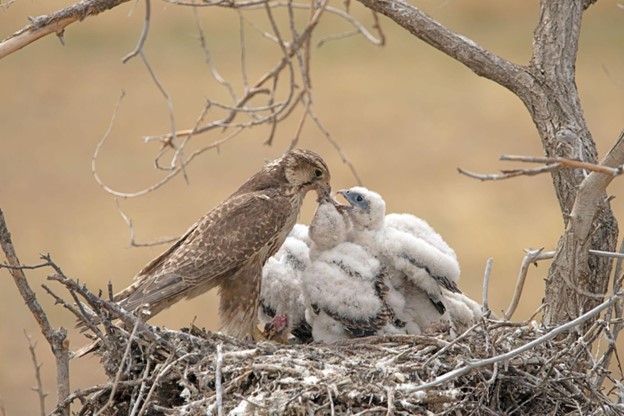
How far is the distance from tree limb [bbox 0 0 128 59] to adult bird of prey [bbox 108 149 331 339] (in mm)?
1367

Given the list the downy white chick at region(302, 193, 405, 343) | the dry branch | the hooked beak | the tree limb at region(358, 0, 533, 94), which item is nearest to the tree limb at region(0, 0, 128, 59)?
the dry branch

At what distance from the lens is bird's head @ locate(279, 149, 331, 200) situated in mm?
6242

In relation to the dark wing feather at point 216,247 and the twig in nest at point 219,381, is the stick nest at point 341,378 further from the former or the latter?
the dark wing feather at point 216,247

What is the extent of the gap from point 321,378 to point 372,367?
0.21 metres

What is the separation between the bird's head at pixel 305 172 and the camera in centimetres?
624

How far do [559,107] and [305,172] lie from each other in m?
1.50

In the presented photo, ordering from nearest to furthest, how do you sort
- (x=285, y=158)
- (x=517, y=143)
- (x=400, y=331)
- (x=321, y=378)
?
(x=321, y=378) < (x=400, y=331) < (x=285, y=158) < (x=517, y=143)

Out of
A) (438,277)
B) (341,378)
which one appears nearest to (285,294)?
(438,277)

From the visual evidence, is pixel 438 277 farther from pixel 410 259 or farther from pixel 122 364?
pixel 122 364

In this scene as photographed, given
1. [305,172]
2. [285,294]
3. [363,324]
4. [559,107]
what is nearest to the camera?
[559,107]

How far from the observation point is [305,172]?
625 cm

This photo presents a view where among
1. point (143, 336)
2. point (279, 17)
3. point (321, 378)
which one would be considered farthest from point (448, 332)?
point (279, 17)

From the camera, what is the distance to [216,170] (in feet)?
60.3

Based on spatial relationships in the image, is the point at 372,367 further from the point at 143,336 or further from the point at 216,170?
the point at 216,170
